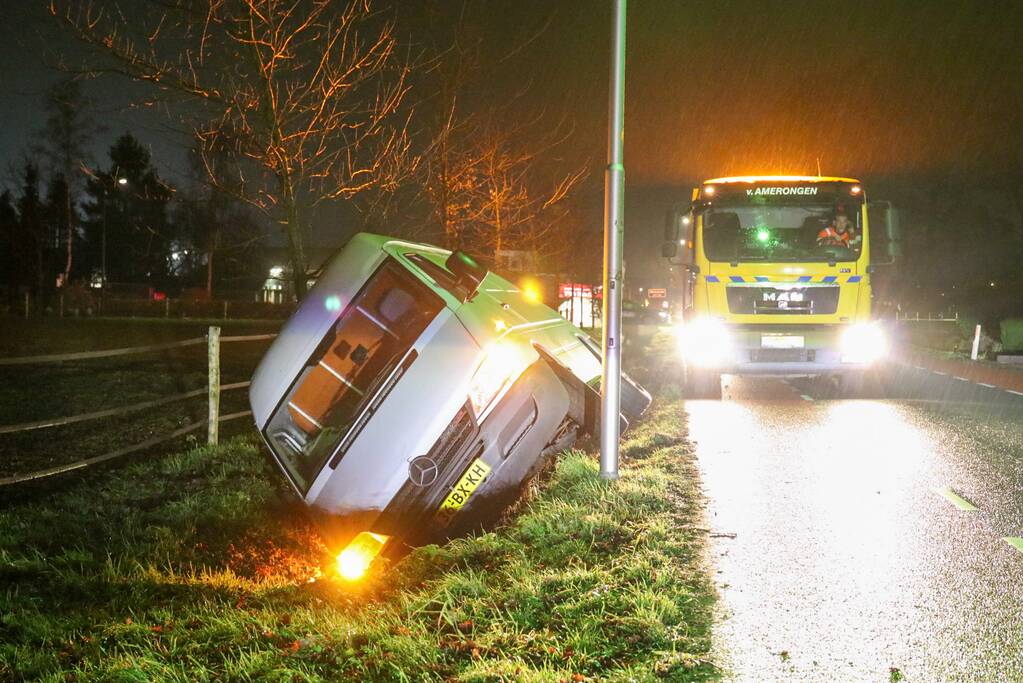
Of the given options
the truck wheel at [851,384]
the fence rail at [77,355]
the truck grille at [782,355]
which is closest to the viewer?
the fence rail at [77,355]

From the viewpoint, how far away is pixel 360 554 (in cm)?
550

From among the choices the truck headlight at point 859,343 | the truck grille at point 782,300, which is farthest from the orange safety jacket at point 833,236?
the truck headlight at point 859,343

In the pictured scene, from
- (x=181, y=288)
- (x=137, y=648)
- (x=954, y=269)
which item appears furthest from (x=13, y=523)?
(x=181, y=288)

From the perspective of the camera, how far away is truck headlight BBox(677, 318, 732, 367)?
522 inches

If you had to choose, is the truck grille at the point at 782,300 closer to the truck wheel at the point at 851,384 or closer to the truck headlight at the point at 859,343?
the truck headlight at the point at 859,343

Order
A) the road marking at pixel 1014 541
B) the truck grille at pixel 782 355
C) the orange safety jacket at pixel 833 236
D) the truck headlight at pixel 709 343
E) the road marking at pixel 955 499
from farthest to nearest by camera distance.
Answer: the truck headlight at pixel 709 343 < the truck grille at pixel 782 355 < the orange safety jacket at pixel 833 236 < the road marking at pixel 955 499 < the road marking at pixel 1014 541

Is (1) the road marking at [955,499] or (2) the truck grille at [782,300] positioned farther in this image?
(2) the truck grille at [782,300]

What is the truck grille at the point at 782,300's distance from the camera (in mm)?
13000

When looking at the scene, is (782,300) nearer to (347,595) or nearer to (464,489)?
(464,489)

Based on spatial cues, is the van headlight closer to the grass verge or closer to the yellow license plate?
the yellow license plate

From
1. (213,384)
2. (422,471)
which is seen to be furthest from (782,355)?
(422,471)

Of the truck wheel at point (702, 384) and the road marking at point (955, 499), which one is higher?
the road marking at point (955, 499)

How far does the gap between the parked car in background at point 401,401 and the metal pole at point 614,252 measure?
599mm

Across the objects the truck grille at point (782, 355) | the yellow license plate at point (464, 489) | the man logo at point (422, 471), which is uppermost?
the man logo at point (422, 471)
